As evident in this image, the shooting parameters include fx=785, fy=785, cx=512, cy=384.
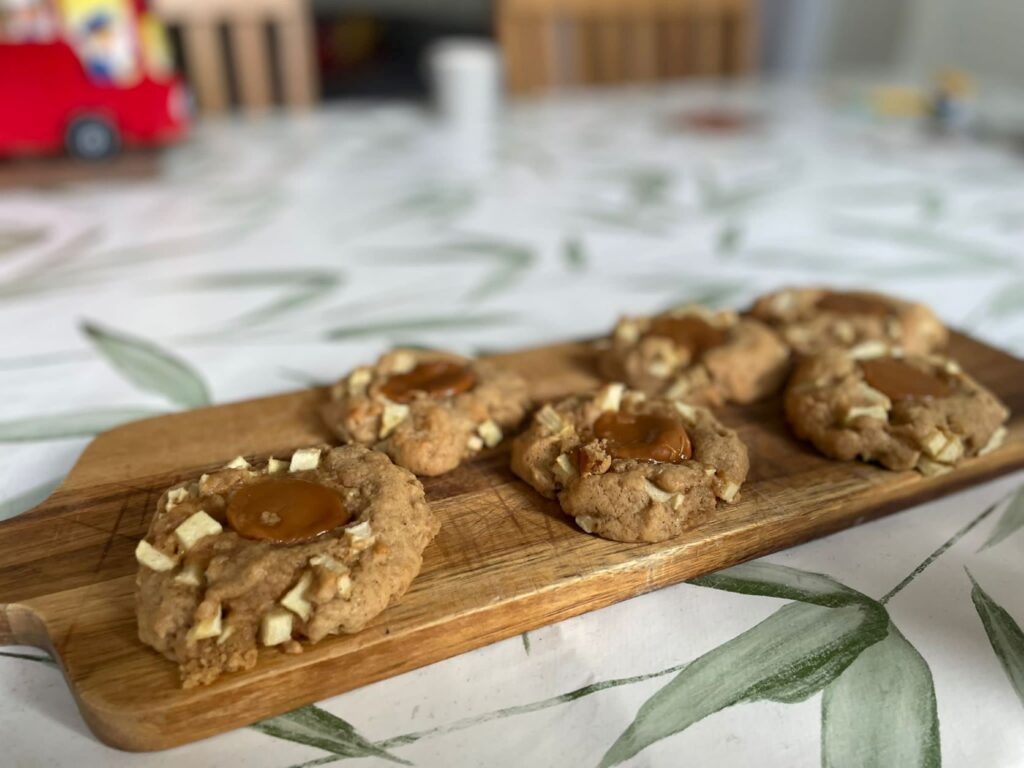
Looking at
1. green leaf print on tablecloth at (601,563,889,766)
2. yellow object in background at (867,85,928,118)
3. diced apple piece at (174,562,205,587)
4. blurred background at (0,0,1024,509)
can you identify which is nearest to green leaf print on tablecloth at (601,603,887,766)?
green leaf print on tablecloth at (601,563,889,766)

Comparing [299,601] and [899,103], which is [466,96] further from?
[299,601]

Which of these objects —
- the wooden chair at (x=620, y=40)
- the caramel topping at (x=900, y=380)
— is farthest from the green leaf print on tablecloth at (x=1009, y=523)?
the wooden chair at (x=620, y=40)

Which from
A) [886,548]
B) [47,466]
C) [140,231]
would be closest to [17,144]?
[140,231]

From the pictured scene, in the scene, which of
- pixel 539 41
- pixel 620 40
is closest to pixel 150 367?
pixel 539 41

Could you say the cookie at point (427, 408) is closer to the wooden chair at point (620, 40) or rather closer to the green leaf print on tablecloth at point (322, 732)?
the green leaf print on tablecloth at point (322, 732)

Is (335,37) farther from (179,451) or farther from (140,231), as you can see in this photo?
(179,451)

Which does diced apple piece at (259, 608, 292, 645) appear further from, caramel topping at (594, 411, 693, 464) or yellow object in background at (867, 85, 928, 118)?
yellow object in background at (867, 85, 928, 118)
